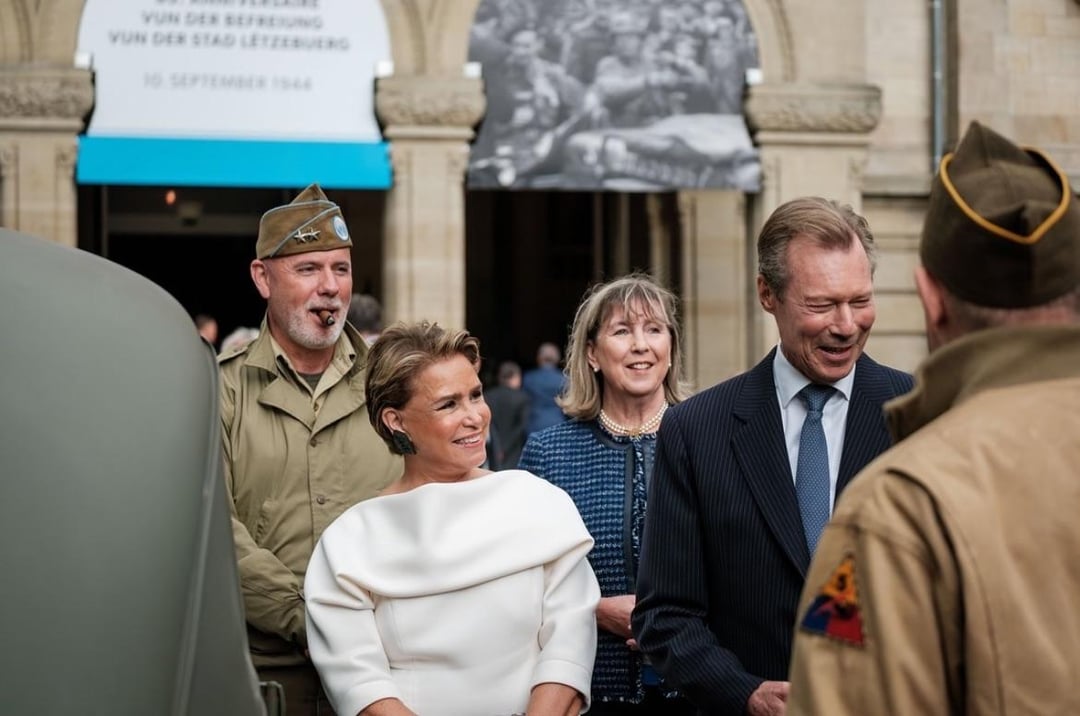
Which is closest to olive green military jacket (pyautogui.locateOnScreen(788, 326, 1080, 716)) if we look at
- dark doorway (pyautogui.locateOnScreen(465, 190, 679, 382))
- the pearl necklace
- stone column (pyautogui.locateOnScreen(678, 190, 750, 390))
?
the pearl necklace

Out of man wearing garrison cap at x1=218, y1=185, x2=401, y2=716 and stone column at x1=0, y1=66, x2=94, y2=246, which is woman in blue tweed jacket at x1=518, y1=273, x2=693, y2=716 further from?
stone column at x1=0, y1=66, x2=94, y2=246

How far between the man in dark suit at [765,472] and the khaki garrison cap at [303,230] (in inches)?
52.1

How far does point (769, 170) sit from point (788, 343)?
36.0 ft

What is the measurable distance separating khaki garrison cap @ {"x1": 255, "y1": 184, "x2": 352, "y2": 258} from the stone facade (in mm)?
9001

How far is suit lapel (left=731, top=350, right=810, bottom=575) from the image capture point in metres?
3.47

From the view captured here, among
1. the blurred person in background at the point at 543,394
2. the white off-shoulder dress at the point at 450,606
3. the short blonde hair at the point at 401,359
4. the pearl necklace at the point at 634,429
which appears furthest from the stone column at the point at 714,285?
the white off-shoulder dress at the point at 450,606

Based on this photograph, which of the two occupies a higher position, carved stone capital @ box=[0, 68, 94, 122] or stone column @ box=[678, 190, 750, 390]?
carved stone capital @ box=[0, 68, 94, 122]

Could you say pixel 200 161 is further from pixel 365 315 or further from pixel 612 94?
pixel 365 315

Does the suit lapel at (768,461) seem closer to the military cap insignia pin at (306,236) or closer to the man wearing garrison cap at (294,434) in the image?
the man wearing garrison cap at (294,434)

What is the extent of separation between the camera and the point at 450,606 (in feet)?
11.8

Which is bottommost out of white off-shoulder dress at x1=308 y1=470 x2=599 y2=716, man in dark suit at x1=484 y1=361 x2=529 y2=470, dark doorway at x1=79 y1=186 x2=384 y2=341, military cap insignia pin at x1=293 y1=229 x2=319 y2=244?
man in dark suit at x1=484 y1=361 x2=529 y2=470

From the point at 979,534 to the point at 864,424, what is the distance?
6.09 feet

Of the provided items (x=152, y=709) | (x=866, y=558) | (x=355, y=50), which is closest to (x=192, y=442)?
(x=152, y=709)

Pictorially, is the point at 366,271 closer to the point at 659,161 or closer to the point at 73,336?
the point at 659,161
